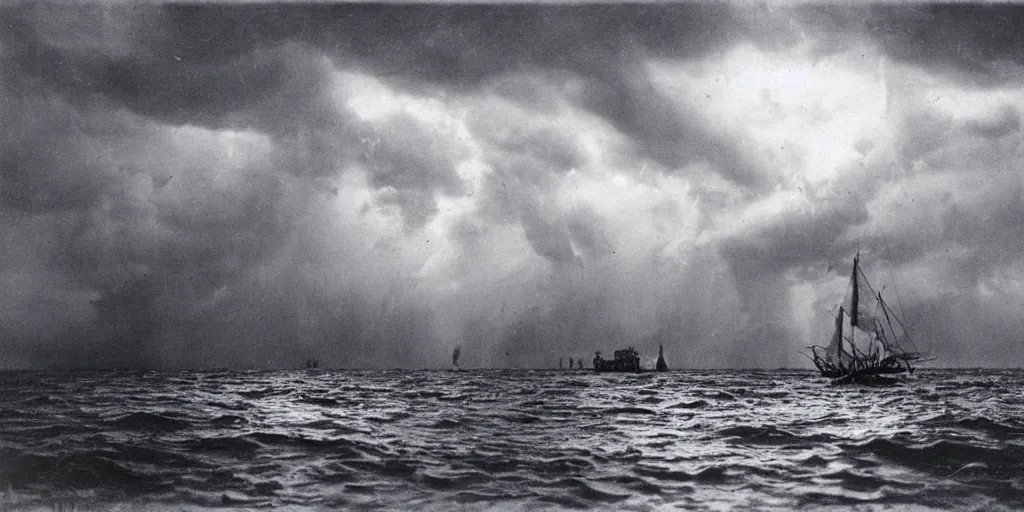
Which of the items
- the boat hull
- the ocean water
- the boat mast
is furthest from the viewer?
the boat hull

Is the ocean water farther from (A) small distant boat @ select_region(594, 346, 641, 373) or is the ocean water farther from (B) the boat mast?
(A) small distant boat @ select_region(594, 346, 641, 373)

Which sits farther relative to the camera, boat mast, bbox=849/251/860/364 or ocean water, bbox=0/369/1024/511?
boat mast, bbox=849/251/860/364

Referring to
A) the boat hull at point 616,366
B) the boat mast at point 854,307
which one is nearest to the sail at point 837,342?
the boat mast at point 854,307

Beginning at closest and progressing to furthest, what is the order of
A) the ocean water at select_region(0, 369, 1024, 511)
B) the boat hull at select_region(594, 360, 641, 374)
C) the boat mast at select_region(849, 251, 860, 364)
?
the ocean water at select_region(0, 369, 1024, 511) < the boat mast at select_region(849, 251, 860, 364) < the boat hull at select_region(594, 360, 641, 374)

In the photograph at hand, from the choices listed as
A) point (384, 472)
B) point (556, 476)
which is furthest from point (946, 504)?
point (384, 472)

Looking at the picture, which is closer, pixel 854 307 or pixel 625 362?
pixel 854 307

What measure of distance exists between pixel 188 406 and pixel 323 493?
1502 centimetres

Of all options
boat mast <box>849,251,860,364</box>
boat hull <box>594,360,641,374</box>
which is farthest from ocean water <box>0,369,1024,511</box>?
boat hull <box>594,360,641,374</box>

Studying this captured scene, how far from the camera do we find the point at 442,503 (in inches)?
396

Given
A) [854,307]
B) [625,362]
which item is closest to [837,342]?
[854,307]

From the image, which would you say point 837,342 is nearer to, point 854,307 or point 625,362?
point 854,307

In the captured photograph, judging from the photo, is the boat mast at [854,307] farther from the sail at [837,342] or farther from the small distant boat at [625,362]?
the small distant boat at [625,362]

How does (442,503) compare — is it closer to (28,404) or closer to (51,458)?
(51,458)

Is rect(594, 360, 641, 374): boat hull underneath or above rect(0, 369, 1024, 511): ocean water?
underneath
